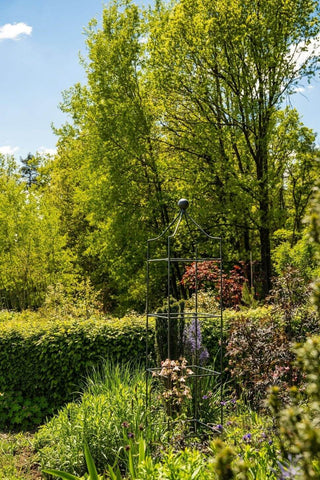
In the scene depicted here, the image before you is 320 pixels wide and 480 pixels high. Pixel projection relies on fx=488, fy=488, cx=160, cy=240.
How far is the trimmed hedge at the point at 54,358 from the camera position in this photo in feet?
21.0

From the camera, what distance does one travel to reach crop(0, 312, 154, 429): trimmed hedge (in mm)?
6398

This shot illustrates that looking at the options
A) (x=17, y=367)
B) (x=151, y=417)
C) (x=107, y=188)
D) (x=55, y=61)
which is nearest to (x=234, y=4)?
(x=107, y=188)

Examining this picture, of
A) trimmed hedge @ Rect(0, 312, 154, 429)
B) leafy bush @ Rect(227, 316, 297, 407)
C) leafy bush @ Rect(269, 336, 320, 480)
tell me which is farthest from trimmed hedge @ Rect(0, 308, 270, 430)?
leafy bush @ Rect(269, 336, 320, 480)

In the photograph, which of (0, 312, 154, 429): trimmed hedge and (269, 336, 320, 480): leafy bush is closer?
(269, 336, 320, 480): leafy bush

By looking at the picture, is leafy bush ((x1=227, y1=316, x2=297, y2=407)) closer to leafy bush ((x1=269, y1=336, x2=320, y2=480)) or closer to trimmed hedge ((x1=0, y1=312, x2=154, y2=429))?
trimmed hedge ((x1=0, y1=312, x2=154, y2=429))

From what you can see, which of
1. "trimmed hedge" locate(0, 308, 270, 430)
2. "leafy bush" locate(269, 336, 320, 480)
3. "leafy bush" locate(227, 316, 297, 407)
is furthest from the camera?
"trimmed hedge" locate(0, 308, 270, 430)

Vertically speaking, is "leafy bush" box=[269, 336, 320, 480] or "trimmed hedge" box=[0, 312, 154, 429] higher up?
"leafy bush" box=[269, 336, 320, 480]

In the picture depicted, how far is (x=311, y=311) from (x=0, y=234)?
12.3 m

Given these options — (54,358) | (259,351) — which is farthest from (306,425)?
(54,358)

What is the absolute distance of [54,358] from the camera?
21.3ft

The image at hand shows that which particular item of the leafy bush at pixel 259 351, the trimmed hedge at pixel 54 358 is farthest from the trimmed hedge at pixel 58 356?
the leafy bush at pixel 259 351

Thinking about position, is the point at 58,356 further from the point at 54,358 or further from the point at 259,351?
the point at 259,351

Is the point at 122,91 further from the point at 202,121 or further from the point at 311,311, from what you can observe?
the point at 311,311

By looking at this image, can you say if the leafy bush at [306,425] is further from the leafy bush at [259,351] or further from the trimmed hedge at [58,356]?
the trimmed hedge at [58,356]
